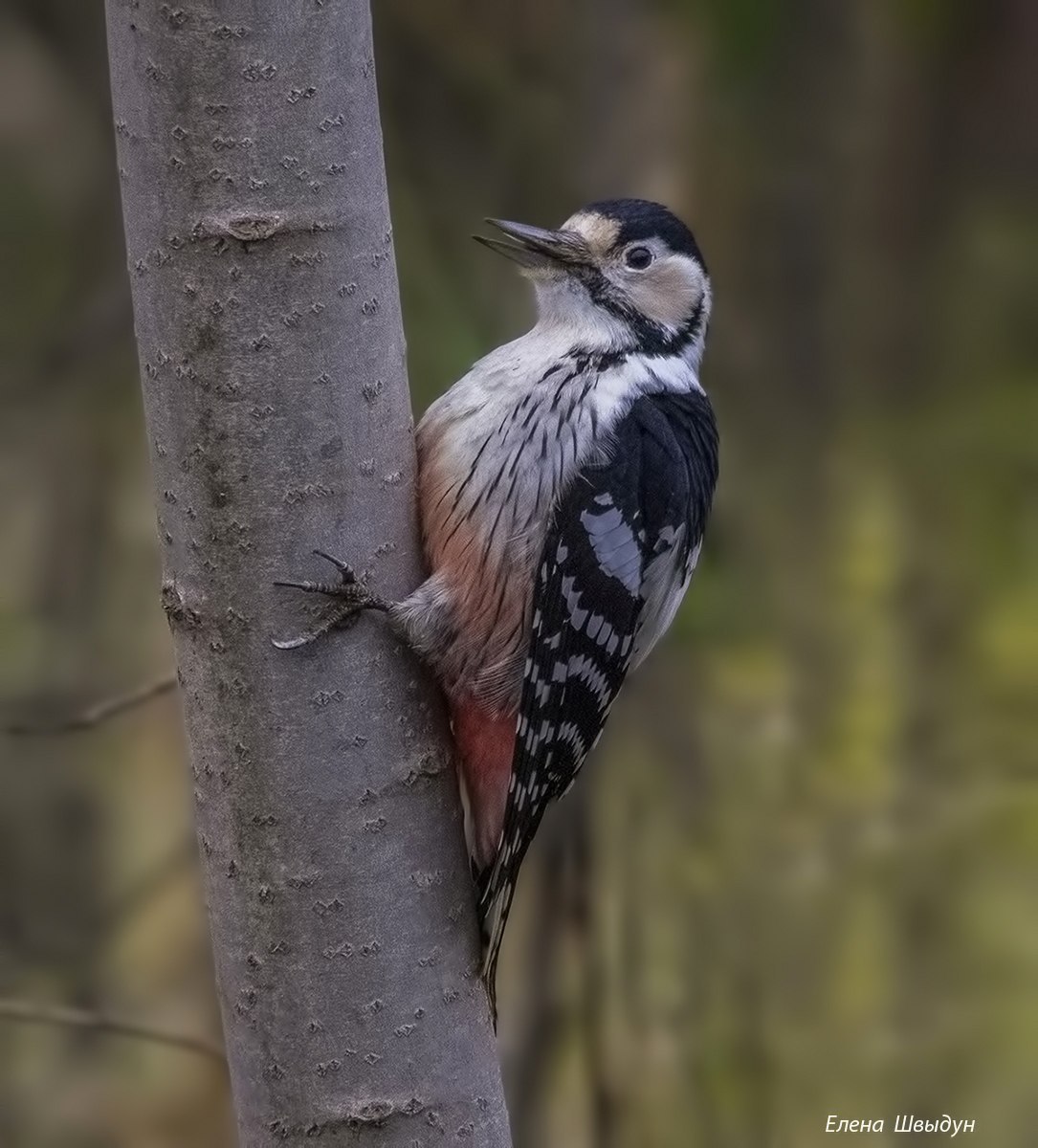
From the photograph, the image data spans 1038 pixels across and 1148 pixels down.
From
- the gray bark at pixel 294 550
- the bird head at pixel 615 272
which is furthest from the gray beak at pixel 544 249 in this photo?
the gray bark at pixel 294 550

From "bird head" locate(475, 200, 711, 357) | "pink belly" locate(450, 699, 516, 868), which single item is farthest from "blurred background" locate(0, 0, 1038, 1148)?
"pink belly" locate(450, 699, 516, 868)

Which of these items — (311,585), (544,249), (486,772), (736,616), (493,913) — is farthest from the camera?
(736,616)

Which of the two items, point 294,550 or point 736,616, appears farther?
point 736,616

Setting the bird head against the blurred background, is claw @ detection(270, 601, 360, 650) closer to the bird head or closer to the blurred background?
the bird head

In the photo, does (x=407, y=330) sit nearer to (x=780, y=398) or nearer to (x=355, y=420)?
(x=780, y=398)

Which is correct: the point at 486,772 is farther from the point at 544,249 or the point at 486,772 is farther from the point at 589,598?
the point at 544,249

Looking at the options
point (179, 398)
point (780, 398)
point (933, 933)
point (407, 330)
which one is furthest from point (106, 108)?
point (933, 933)

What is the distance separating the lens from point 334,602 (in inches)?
56.3

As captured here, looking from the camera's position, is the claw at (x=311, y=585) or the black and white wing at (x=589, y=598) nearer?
the claw at (x=311, y=585)

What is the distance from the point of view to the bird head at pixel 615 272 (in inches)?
85.4

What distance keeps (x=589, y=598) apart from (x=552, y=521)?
122 millimetres

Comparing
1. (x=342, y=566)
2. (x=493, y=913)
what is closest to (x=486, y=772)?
(x=493, y=913)

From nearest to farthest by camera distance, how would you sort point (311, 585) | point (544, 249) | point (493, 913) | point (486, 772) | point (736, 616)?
point (311, 585) < point (493, 913) < point (486, 772) < point (544, 249) < point (736, 616)

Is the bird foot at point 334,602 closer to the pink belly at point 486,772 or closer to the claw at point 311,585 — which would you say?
the claw at point 311,585
